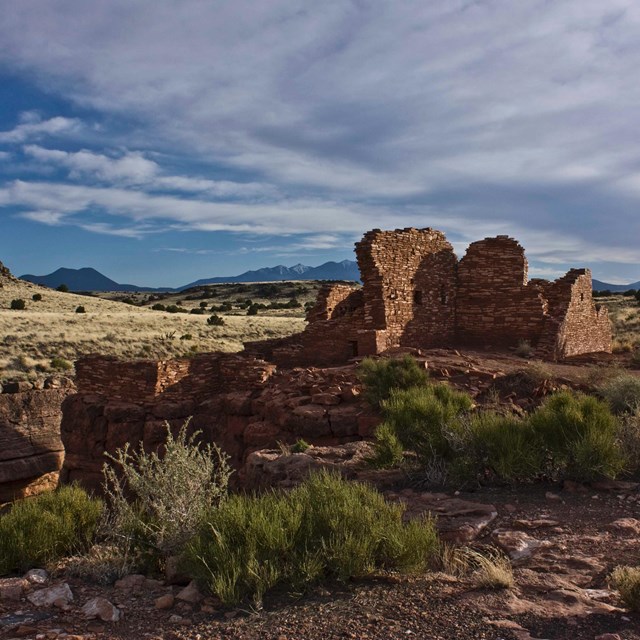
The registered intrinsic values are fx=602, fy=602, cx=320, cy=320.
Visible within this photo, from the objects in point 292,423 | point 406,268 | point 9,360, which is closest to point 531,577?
point 292,423

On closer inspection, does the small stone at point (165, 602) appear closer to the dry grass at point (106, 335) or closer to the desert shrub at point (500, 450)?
the desert shrub at point (500, 450)

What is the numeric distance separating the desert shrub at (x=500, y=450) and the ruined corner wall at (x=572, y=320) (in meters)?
9.18

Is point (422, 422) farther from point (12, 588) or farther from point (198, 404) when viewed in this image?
point (198, 404)

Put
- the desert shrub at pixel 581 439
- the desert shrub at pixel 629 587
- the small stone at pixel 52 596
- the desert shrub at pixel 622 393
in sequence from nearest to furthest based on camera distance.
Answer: the desert shrub at pixel 629 587 < the small stone at pixel 52 596 < the desert shrub at pixel 581 439 < the desert shrub at pixel 622 393

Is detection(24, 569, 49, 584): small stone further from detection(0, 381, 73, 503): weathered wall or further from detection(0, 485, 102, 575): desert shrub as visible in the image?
detection(0, 381, 73, 503): weathered wall

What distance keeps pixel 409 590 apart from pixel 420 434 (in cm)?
404

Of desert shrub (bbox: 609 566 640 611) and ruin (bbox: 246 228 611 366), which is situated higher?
ruin (bbox: 246 228 611 366)

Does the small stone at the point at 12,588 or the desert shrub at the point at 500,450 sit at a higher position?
the desert shrub at the point at 500,450

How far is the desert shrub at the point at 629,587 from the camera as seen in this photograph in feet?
13.0

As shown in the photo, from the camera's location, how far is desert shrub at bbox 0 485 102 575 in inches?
218

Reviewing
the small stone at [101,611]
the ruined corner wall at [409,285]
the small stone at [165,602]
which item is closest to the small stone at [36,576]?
the small stone at [101,611]

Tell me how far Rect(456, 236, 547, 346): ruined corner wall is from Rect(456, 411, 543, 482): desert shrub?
10172 millimetres

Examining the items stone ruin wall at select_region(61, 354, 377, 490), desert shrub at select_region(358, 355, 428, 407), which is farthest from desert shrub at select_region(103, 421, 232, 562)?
desert shrub at select_region(358, 355, 428, 407)

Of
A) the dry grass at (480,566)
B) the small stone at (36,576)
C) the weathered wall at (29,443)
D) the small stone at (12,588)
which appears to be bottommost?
the weathered wall at (29,443)
